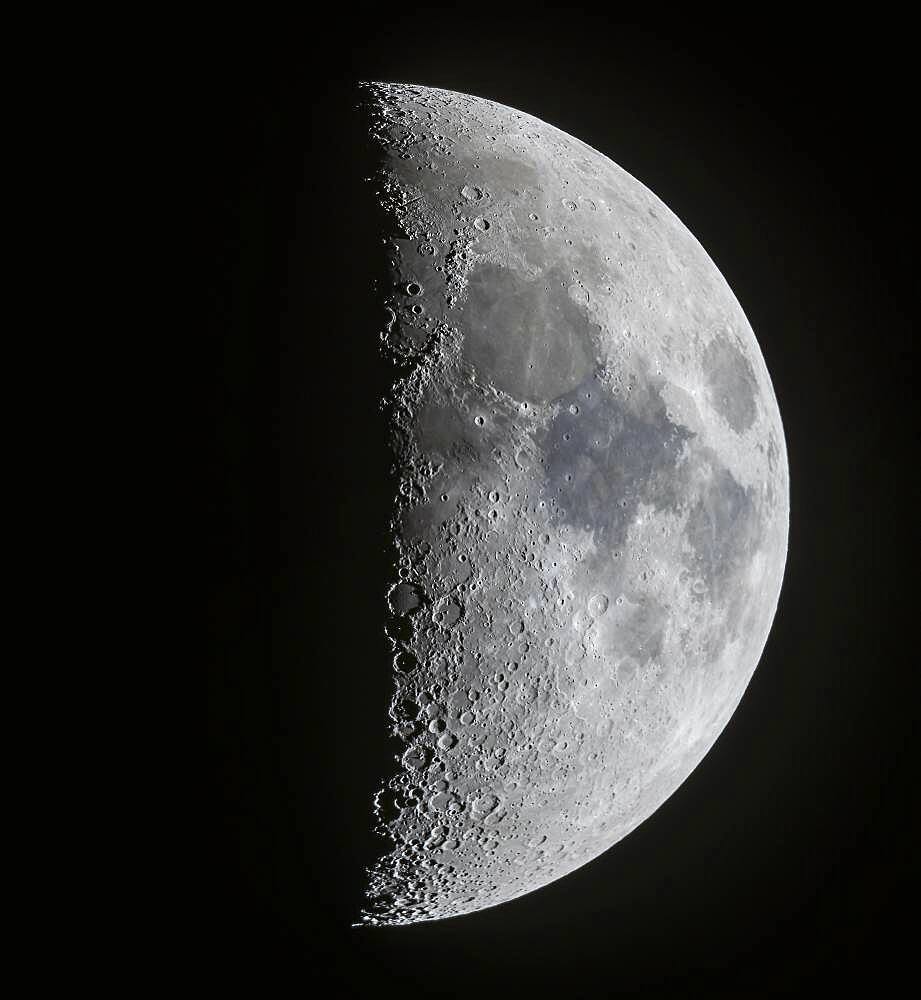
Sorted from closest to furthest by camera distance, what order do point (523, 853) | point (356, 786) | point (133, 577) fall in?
1. point (133, 577)
2. point (356, 786)
3. point (523, 853)

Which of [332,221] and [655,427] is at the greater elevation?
[332,221]

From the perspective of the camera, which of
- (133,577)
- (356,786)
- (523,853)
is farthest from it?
(523,853)

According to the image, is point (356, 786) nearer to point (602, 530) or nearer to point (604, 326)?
point (602, 530)

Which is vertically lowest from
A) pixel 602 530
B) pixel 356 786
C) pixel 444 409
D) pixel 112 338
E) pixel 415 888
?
pixel 415 888

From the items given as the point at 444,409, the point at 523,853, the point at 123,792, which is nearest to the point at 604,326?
the point at 444,409

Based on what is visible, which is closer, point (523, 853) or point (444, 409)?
point (444, 409)

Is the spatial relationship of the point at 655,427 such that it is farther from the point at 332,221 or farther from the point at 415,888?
the point at 415,888
